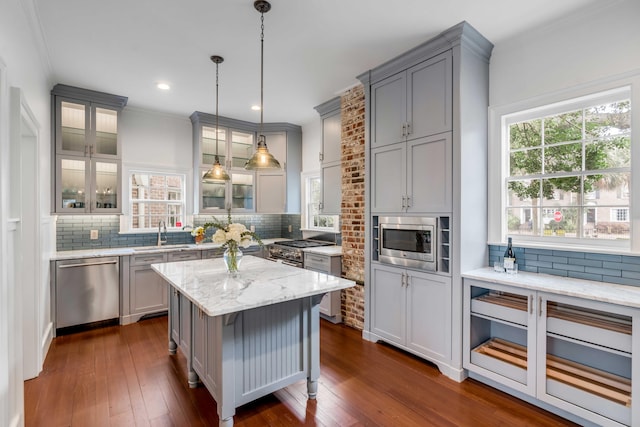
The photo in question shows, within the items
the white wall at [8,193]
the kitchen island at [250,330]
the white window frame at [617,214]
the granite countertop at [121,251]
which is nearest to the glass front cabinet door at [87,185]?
the granite countertop at [121,251]

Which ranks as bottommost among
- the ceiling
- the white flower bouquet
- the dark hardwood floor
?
the dark hardwood floor

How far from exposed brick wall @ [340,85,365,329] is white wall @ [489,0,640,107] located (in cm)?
140

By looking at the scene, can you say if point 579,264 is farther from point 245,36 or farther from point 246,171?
point 246,171

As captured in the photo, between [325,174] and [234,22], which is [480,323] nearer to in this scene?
[325,174]

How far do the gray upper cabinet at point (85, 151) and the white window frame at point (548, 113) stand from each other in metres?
4.32

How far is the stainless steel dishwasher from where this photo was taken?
358 centimetres

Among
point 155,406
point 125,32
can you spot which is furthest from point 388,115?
point 155,406

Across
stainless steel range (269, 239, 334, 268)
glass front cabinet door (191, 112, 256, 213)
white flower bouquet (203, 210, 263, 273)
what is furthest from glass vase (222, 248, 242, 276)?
glass front cabinet door (191, 112, 256, 213)

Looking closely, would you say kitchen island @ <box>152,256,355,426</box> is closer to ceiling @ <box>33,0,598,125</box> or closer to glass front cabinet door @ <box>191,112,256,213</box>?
ceiling @ <box>33,0,598,125</box>

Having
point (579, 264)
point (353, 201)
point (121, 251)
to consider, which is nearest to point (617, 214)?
point (579, 264)

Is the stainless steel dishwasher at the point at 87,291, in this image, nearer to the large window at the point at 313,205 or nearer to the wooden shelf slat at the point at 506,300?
the large window at the point at 313,205

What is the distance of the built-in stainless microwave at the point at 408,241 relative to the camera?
9.24ft

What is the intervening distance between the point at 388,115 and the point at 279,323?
7.30 ft

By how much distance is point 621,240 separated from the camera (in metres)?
2.30
